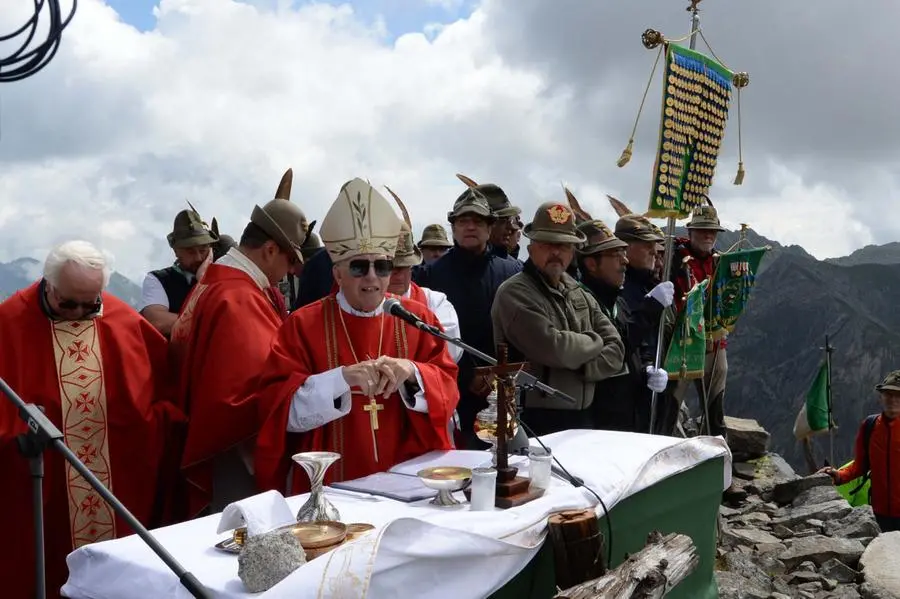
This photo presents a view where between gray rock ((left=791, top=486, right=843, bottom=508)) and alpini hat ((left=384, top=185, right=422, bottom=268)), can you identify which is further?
gray rock ((left=791, top=486, right=843, bottom=508))

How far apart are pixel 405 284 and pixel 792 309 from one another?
179 ft

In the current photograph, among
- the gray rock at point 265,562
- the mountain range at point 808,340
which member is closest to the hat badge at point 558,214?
the gray rock at point 265,562

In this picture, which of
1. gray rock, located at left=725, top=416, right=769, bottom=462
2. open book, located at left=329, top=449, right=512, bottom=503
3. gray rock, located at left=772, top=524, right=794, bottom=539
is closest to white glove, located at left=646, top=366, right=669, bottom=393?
gray rock, located at left=772, top=524, right=794, bottom=539

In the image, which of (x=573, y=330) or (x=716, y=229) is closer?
(x=573, y=330)

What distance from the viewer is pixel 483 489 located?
9.00ft

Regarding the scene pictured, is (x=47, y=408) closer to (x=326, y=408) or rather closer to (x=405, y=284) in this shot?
(x=326, y=408)

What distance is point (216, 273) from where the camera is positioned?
4246 millimetres

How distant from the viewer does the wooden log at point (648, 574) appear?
2564mm

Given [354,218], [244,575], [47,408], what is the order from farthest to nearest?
[47,408], [354,218], [244,575]

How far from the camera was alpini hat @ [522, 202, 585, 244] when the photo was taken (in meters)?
4.93

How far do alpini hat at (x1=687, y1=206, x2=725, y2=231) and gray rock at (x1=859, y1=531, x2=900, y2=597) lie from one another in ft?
10.1

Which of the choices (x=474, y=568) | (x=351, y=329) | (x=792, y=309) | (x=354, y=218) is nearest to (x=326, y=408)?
(x=351, y=329)

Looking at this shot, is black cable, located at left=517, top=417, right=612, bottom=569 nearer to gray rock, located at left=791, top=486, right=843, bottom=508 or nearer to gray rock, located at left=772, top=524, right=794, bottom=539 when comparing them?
gray rock, located at left=772, top=524, right=794, bottom=539

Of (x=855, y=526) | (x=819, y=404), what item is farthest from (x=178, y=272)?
(x=819, y=404)
